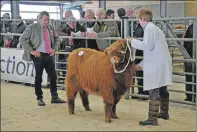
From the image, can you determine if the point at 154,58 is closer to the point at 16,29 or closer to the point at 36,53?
the point at 36,53

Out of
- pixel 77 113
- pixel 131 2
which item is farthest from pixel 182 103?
pixel 131 2

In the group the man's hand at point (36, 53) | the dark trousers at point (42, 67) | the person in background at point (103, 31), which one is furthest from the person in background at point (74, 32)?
the man's hand at point (36, 53)

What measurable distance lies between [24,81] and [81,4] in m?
15.4

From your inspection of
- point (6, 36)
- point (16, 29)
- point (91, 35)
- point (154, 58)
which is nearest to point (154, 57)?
point (154, 58)

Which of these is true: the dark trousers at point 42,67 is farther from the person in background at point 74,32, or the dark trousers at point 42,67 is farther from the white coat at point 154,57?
the white coat at point 154,57

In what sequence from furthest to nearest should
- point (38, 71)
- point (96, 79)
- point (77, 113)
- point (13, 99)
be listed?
point (13, 99) < point (38, 71) < point (77, 113) < point (96, 79)

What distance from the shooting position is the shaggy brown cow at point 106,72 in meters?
4.54

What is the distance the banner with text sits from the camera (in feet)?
26.4

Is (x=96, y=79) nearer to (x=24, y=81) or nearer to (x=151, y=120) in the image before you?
(x=151, y=120)

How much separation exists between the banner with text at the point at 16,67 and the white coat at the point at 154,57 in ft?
12.8

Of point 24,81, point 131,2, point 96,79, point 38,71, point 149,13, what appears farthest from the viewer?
point 131,2

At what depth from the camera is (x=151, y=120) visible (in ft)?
15.0

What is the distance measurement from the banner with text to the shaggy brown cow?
2.91 meters

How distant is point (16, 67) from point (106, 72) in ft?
14.1
